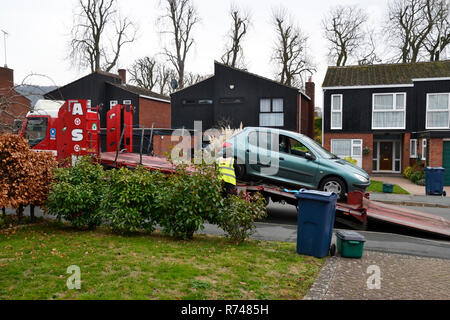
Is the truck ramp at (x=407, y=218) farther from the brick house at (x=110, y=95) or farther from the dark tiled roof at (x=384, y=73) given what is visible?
the brick house at (x=110, y=95)

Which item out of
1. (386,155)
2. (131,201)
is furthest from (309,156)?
(386,155)

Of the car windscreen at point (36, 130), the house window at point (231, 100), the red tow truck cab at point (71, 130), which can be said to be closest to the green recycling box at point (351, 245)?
the red tow truck cab at point (71, 130)

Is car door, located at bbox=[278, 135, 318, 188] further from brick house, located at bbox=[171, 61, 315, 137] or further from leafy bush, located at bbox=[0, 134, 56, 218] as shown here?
brick house, located at bbox=[171, 61, 315, 137]

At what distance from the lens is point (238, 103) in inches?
1175

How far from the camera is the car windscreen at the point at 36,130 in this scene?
13.9m

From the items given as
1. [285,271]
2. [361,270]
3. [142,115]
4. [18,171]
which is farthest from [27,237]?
[142,115]

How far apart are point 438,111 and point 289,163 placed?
61.4ft

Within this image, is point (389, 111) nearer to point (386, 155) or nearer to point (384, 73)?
point (384, 73)

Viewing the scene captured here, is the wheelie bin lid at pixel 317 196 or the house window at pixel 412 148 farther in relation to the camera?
the house window at pixel 412 148

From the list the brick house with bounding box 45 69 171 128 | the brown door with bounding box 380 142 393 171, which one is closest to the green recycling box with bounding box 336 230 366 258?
the brown door with bounding box 380 142 393 171

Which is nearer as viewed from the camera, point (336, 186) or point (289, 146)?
point (336, 186)

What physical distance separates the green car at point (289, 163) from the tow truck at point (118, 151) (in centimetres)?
36

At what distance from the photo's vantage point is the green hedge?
7402 millimetres

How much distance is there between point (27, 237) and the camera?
746 cm
